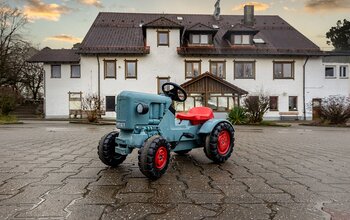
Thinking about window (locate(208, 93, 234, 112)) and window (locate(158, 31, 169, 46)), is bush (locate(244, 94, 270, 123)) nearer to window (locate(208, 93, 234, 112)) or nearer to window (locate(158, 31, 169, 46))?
window (locate(208, 93, 234, 112))

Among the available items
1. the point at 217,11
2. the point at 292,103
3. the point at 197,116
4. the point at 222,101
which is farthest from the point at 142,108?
the point at 217,11

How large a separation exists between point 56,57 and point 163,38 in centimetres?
1027

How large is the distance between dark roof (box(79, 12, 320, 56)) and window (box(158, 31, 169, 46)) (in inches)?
37.5

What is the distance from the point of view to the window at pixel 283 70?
32.9 meters

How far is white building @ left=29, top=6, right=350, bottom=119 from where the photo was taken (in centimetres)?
3134

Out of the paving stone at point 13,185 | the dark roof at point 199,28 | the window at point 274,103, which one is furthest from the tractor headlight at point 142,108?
the window at point 274,103

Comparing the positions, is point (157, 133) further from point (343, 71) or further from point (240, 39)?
point (343, 71)

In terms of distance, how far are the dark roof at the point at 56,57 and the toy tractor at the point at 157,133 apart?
28241mm

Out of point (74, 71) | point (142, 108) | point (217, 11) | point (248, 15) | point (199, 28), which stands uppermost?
point (217, 11)

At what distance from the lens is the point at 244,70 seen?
107 ft

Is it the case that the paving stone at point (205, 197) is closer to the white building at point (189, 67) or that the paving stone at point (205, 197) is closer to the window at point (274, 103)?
the white building at point (189, 67)

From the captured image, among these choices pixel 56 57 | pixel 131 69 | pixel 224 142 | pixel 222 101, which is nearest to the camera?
pixel 224 142

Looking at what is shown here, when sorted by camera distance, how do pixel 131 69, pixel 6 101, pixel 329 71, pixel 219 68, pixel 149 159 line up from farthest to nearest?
pixel 329 71, pixel 219 68, pixel 131 69, pixel 6 101, pixel 149 159

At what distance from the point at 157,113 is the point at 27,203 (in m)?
2.10
